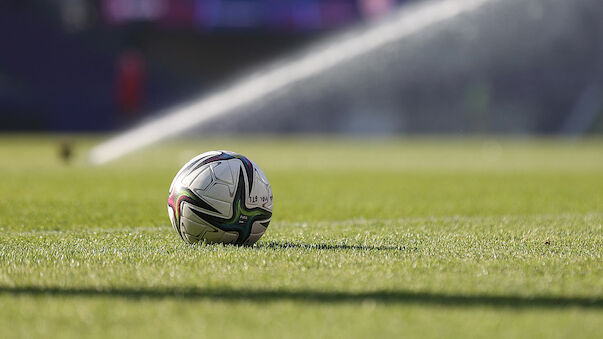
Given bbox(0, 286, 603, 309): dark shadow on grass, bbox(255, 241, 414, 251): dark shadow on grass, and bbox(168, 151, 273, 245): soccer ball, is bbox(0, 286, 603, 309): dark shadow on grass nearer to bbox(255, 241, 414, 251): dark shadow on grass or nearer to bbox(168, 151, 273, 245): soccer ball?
bbox(168, 151, 273, 245): soccer ball

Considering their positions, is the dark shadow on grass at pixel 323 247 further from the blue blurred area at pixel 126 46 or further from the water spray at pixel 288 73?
the blue blurred area at pixel 126 46

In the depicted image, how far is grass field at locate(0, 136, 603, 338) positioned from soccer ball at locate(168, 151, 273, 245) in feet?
0.33

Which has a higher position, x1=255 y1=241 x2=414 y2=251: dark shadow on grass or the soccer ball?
the soccer ball

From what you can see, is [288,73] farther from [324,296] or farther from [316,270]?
[324,296]

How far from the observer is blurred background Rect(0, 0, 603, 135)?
36.2 m

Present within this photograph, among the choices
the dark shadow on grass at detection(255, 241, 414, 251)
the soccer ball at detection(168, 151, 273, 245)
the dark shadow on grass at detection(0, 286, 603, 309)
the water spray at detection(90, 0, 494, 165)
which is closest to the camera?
the dark shadow on grass at detection(0, 286, 603, 309)

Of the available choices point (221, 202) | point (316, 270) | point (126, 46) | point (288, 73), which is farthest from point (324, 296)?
point (126, 46)

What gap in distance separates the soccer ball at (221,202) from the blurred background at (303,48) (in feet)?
96.0

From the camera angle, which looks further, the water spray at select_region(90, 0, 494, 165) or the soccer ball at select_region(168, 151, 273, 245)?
the water spray at select_region(90, 0, 494, 165)

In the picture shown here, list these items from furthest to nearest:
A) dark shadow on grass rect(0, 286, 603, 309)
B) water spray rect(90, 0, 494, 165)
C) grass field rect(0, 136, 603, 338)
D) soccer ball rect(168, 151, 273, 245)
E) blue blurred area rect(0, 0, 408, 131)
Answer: blue blurred area rect(0, 0, 408, 131) → water spray rect(90, 0, 494, 165) → soccer ball rect(168, 151, 273, 245) → dark shadow on grass rect(0, 286, 603, 309) → grass field rect(0, 136, 603, 338)

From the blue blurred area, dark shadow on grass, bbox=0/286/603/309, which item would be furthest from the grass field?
the blue blurred area

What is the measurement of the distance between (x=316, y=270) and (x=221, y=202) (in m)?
1.02

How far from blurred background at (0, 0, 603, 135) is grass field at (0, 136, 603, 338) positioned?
87.4 feet

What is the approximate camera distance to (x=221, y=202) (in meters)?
5.28
